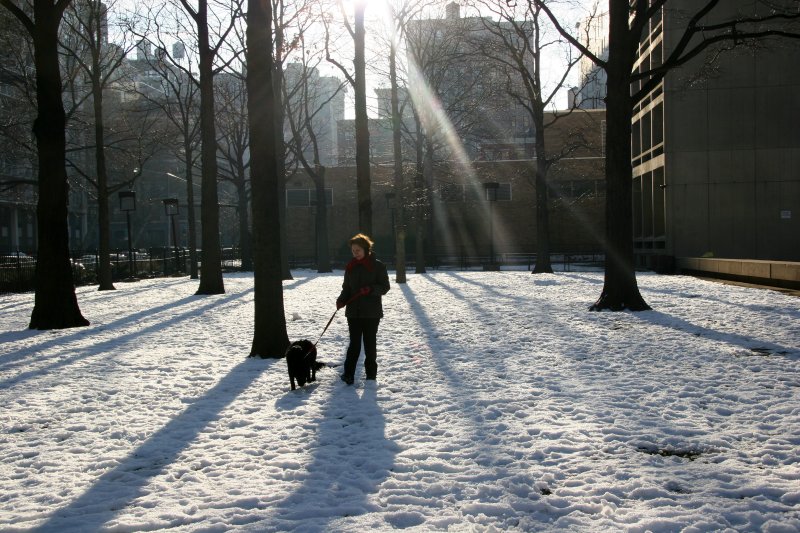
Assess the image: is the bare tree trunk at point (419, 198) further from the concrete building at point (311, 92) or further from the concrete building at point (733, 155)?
the concrete building at point (733, 155)

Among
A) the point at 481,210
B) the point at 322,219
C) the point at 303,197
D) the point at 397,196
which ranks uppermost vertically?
the point at 303,197

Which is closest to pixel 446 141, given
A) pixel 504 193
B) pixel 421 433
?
pixel 504 193

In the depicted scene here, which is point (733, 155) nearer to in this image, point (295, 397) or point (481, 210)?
point (481, 210)

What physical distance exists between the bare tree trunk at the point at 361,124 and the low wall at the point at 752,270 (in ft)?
35.0

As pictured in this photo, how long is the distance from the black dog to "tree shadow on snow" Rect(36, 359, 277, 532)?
60 centimetres

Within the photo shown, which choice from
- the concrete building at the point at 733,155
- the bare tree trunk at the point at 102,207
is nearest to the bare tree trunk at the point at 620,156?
the concrete building at the point at 733,155

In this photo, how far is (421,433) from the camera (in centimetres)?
559

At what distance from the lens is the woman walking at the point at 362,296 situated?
24.4 feet

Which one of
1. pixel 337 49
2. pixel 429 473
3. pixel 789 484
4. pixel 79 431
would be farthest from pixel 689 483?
pixel 337 49

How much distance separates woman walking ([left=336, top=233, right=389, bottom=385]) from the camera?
7434 millimetres

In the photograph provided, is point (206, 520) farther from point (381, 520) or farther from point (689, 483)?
point (689, 483)

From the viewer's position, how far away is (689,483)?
4281 millimetres

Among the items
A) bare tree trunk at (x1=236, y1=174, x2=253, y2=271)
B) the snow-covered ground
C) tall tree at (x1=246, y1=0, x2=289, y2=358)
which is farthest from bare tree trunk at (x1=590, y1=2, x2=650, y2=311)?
bare tree trunk at (x1=236, y1=174, x2=253, y2=271)

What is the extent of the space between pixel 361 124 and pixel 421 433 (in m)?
13.9
